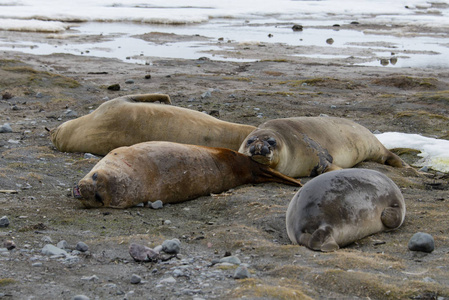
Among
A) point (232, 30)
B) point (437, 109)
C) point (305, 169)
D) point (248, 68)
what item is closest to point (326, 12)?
point (232, 30)

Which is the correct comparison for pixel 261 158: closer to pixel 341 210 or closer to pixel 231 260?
pixel 341 210

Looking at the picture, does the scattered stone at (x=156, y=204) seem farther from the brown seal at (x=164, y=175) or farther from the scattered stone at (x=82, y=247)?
the scattered stone at (x=82, y=247)

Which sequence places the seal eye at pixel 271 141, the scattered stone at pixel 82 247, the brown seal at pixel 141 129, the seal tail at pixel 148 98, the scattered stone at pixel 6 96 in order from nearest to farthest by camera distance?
the scattered stone at pixel 82 247
the seal eye at pixel 271 141
the brown seal at pixel 141 129
the seal tail at pixel 148 98
the scattered stone at pixel 6 96

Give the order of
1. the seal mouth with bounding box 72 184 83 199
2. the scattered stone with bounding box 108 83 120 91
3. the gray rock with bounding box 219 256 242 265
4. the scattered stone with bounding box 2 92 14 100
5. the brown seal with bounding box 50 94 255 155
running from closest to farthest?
the gray rock with bounding box 219 256 242 265 → the seal mouth with bounding box 72 184 83 199 → the brown seal with bounding box 50 94 255 155 → the scattered stone with bounding box 2 92 14 100 → the scattered stone with bounding box 108 83 120 91

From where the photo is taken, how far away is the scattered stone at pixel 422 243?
3.79 metres

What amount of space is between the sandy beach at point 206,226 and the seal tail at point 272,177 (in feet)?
0.30

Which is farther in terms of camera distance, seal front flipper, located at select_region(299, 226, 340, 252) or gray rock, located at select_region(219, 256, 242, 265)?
seal front flipper, located at select_region(299, 226, 340, 252)

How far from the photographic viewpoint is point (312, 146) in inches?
255

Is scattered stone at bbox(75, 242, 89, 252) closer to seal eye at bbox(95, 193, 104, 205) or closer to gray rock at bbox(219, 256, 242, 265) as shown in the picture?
gray rock at bbox(219, 256, 242, 265)

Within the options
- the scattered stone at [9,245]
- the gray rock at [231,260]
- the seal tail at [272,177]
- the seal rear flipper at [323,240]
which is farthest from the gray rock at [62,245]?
the seal tail at [272,177]

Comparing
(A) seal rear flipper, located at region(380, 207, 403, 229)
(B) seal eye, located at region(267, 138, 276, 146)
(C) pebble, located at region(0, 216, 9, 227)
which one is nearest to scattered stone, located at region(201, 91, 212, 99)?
(B) seal eye, located at region(267, 138, 276, 146)

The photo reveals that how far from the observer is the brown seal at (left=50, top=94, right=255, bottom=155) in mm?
6641

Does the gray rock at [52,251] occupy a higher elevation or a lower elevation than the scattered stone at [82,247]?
higher

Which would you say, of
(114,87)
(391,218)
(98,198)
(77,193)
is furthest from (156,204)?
(114,87)
